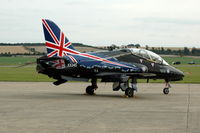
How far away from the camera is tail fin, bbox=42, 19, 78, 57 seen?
24.2m

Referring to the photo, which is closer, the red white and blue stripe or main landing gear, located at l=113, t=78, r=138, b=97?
the red white and blue stripe

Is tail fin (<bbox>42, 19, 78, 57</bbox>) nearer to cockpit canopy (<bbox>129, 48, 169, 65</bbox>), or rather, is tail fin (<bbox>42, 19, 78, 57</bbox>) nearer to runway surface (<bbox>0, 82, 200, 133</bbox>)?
cockpit canopy (<bbox>129, 48, 169, 65</bbox>)

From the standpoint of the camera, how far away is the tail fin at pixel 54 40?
24188mm

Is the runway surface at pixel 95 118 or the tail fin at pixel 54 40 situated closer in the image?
the runway surface at pixel 95 118

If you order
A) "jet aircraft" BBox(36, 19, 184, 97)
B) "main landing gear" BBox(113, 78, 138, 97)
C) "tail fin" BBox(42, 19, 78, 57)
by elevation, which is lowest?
"main landing gear" BBox(113, 78, 138, 97)

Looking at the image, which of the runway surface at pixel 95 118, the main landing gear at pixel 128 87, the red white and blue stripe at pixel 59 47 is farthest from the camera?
the main landing gear at pixel 128 87

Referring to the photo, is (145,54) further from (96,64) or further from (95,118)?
(95,118)

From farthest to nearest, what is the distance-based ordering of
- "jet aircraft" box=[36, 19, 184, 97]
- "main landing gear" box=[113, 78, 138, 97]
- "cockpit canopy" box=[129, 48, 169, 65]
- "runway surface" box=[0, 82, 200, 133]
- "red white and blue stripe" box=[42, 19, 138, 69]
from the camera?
"cockpit canopy" box=[129, 48, 169, 65]
"main landing gear" box=[113, 78, 138, 97]
"red white and blue stripe" box=[42, 19, 138, 69]
"jet aircraft" box=[36, 19, 184, 97]
"runway surface" box=[0, 82, 200, 133]

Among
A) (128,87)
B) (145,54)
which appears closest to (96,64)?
(128,87)

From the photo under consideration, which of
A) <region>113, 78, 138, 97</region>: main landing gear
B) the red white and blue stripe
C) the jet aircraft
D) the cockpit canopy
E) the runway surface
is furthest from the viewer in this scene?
the cockpit canopy

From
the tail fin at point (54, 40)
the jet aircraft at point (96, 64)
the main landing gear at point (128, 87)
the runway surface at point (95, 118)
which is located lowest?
the runway surface at point (95, 118)

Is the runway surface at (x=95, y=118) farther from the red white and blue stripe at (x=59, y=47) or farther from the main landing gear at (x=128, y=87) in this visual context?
the main landing gear at (x=128, y=87)

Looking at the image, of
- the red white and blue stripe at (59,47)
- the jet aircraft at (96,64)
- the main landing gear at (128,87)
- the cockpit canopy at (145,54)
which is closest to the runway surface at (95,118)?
the jet aircraft at (96,64)

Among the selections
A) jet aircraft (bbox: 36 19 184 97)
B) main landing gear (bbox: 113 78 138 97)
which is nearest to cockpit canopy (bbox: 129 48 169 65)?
jet aircraft (bbox: 36 19 184 97)
